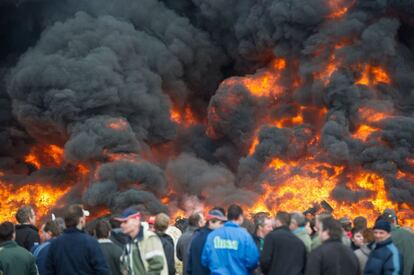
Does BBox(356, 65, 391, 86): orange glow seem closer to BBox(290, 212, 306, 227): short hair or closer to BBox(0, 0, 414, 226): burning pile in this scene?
BBox(0, 0, 414, 226): burning pile

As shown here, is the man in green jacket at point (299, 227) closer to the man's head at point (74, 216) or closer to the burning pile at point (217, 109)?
the man's head at point (74, 216)

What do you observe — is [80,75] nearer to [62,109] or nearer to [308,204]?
[62,109]

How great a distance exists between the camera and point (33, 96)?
4138cm

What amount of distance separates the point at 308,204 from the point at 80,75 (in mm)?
14232

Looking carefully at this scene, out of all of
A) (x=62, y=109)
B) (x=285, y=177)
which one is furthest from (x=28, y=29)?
(x=285, y=177)

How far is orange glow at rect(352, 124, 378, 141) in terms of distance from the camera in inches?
1483

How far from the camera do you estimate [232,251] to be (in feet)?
38.0

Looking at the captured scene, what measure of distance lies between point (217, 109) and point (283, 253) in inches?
1242

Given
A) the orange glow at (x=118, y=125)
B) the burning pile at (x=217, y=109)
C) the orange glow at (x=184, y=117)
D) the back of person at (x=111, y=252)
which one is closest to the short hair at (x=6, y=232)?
the back of person at (x=111, y=252)

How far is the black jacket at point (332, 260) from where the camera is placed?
407 inches

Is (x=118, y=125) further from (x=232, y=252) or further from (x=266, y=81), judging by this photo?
(x=232, y=252)

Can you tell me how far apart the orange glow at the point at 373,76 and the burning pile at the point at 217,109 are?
0.22ft

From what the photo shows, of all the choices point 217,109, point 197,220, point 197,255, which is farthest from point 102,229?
point 217,109

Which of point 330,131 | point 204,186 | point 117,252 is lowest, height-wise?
point 204,186
